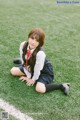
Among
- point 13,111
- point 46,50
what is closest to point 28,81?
point 13,111

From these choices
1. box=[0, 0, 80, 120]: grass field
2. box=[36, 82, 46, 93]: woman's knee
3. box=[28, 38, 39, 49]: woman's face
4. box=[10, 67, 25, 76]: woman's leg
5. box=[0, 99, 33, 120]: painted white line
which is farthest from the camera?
box=[10, 67, 25, 76]: woman's leg

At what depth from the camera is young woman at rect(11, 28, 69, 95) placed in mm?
3949

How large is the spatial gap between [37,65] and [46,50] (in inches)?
58.7

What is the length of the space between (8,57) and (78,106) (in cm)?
169

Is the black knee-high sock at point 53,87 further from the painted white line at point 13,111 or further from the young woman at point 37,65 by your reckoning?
the painted white line at point 13,111

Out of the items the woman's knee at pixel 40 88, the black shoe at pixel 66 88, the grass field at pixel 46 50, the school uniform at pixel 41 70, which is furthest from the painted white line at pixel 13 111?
the black shoe at pixel 66 88

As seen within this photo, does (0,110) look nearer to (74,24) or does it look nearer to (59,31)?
(59,31)

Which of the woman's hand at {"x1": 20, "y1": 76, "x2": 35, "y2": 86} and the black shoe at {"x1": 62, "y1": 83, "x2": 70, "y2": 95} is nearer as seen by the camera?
the black shoe at {"x1": 62, "y1": 83, "x2": 70, "y2": 95}

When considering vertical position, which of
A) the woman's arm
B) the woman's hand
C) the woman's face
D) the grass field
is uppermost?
the woman's face

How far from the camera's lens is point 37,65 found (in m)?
3.99

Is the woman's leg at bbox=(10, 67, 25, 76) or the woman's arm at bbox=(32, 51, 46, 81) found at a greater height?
the woman's arm at bbox=(32, 51, 46, 81)

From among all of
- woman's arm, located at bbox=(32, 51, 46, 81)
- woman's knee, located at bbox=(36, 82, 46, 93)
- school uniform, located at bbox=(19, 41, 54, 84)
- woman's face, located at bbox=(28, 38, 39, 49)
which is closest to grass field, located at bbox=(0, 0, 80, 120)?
woman's knee, located at bbox=(36, 82, 46, 93)

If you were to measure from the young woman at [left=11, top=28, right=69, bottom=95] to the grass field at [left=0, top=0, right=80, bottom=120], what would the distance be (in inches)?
3.9

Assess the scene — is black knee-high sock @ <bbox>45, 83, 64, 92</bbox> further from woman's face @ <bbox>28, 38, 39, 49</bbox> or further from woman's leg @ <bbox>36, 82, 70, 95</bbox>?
woman's face @ <bbox>28, 38, 39, 49</bbox>
